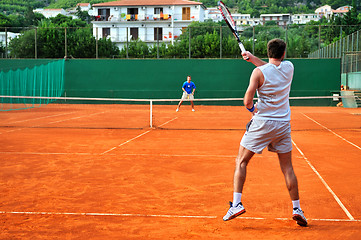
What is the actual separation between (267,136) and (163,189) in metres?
2.17

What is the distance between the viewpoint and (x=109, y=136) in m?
12.0

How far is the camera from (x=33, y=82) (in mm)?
26344

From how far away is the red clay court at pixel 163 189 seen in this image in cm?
436

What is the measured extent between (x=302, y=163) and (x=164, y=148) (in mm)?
3086

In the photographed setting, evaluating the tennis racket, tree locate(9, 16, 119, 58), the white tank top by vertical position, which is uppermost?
tree locate(9, 16, 119, 58)

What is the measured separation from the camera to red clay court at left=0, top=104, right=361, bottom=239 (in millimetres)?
4359

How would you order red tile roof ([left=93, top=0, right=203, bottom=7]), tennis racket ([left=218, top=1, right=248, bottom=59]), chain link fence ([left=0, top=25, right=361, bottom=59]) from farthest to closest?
red tile roof ([left=93, top=0, right=203, bottom=7]) → chain link fence ([left=0, top=25, right=361, bottom=59]) → tennis racket ([left=218, top=1, right=248, bottom=59])

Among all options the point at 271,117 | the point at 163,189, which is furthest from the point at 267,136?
the point at 163,189

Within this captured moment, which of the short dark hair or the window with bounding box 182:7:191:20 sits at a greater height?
the window with bounding box 182:7:191:20

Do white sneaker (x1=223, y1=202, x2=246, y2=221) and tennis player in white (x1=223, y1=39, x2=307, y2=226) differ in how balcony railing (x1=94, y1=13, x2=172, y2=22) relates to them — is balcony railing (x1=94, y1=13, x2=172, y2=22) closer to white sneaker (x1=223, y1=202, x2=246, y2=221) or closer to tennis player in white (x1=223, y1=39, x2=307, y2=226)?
tennis player in white (x1=223, y1=39, x2=307, y2=226)

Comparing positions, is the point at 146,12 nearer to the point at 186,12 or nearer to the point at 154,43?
the point at 186,12

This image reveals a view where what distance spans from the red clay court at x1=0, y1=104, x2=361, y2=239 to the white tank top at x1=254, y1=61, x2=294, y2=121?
1088 millimetres

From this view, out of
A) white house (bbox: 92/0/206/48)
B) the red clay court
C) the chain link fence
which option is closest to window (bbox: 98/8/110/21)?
white house (bbox: 92/0/206/48)

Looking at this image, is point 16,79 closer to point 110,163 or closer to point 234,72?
point 234,72
